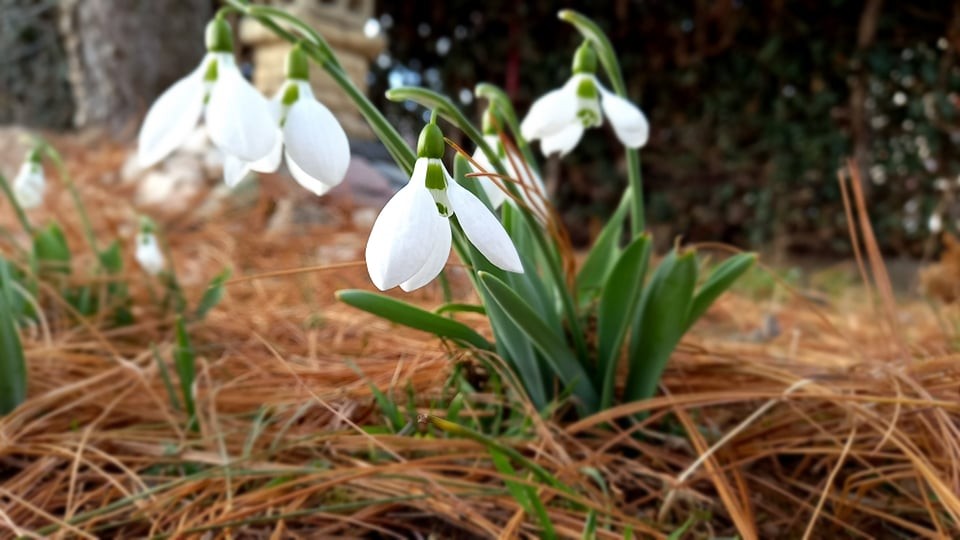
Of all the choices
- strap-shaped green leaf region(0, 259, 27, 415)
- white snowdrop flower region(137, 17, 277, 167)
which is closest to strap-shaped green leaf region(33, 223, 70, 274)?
strap-shaped green leaf region(0, 259, 27, 415)

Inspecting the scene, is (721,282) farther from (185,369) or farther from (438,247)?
(185,369)

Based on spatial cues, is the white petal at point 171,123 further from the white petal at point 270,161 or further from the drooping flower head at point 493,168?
the drooping flower head at point 493,168

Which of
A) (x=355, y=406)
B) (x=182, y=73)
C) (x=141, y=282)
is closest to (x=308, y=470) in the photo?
(x=355, y=406)

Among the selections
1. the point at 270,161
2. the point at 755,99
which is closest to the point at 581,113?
the point at 270,161

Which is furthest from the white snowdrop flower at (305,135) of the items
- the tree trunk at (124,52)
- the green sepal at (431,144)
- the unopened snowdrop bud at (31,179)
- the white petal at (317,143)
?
the tree trunk at (124,52)

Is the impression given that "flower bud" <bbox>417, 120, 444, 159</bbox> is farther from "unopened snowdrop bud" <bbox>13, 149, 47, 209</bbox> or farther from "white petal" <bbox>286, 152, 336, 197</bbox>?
"unopened snowdrop bud" <bbox>13, 149, 47, 209</bbox>

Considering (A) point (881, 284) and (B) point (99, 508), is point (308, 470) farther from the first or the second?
(A) point (881, 284)
